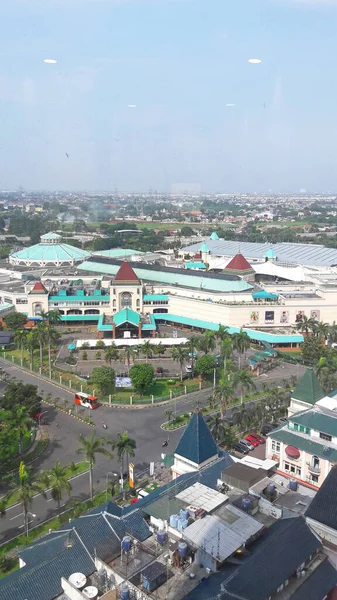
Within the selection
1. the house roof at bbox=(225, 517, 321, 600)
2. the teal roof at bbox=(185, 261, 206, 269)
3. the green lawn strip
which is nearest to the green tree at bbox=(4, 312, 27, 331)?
the green lawn strip

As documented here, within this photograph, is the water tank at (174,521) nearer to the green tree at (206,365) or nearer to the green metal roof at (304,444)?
the green metal roof at (304,444)

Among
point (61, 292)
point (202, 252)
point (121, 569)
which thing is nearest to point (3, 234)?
point (202, 252)

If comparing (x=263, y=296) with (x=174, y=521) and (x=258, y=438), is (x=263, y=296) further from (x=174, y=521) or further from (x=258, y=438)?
(x=174, y=521)

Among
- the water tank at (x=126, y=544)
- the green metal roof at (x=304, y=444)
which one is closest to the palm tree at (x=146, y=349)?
the green metal roof at (x=304, y=444)

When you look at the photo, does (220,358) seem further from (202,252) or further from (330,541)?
(202,252)

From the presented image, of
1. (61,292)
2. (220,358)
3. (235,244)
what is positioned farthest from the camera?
(235,244)

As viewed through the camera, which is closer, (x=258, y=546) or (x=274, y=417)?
(x=258, y=546)

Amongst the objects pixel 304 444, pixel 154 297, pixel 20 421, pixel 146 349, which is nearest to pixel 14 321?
pixel 154 297
